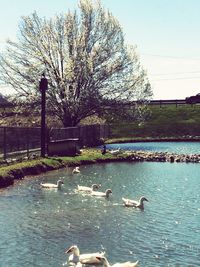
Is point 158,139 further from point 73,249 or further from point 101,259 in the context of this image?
point 101,259

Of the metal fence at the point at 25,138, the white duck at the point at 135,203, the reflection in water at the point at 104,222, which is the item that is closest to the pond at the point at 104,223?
the reflection in water at the point at 104,222

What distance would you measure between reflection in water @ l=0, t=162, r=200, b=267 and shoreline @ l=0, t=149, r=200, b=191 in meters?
1.12

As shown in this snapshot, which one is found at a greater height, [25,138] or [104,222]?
[25,138]

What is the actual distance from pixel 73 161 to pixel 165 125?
4639 centimetres

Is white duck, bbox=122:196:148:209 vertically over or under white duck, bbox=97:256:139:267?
over

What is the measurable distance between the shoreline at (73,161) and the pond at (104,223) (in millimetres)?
968

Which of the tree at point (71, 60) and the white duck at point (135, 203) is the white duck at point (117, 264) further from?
the tree at point (71, 60)

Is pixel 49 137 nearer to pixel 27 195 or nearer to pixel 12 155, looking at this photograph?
pixel 12 155

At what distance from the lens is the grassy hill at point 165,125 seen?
82000 millimetres

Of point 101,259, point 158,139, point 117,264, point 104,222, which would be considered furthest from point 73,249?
point 158,139

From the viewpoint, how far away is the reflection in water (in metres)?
16.9

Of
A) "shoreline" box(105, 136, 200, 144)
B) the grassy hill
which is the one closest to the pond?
"shoreline" box(105, 136, 200, 144)

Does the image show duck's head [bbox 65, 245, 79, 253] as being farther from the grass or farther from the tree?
the tree

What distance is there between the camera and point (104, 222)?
21.6m
